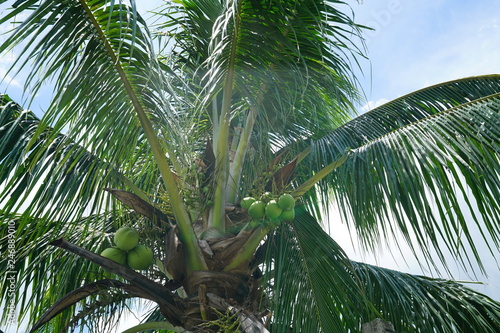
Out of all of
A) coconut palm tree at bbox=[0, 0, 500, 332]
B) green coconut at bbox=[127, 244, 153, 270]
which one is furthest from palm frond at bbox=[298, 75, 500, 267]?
green coconut at bbox=[127, 244, 153, 270]

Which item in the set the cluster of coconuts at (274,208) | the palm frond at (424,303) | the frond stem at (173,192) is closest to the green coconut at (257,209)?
the cluster of coconuts at (274,208)

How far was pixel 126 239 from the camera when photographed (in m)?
2.55

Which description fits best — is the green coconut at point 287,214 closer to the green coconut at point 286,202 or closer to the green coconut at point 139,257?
the green coconut at point 286,202

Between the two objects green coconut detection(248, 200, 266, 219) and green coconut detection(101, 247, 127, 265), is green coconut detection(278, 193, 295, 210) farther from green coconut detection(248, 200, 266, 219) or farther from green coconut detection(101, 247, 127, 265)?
green coconut detection(101, 247, 127, 265)

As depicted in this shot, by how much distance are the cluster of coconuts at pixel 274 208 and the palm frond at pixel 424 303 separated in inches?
52.6

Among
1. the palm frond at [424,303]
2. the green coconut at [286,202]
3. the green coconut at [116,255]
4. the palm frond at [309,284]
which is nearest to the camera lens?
the green coconut at [286,202]

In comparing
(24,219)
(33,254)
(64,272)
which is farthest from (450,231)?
(33,254)

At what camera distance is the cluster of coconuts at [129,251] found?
2555 millimetres

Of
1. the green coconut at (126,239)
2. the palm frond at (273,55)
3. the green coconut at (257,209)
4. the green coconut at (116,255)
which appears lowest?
the green coconut at (116,255)

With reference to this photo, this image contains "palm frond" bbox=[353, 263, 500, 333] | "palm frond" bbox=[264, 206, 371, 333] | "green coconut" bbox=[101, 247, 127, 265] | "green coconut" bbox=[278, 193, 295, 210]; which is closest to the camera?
"green coconut" bbox=[278, 193, 295, 210]

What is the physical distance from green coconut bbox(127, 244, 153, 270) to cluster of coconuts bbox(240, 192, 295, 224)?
594 mm

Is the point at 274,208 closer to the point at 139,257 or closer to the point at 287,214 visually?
the point at 287,214

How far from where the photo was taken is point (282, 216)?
2463 mm

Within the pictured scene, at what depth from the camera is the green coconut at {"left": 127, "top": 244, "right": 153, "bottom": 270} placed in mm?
2584
